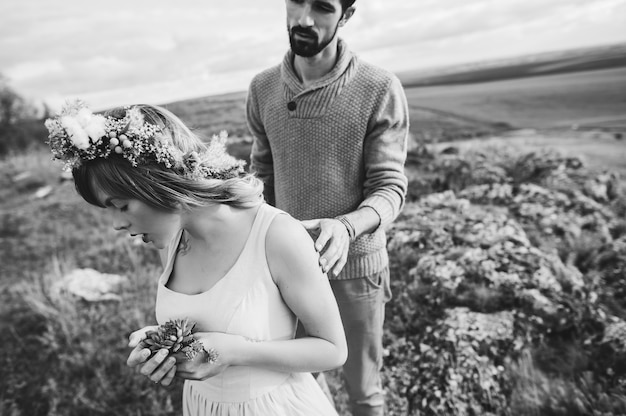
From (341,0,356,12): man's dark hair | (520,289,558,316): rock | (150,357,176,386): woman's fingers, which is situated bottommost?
(520,289,558,316): rock

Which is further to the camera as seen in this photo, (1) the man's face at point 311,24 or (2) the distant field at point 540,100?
(2) the distant field at point 540,100

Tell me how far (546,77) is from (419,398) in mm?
6667

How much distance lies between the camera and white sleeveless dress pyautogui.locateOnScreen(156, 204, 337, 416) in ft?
4.95

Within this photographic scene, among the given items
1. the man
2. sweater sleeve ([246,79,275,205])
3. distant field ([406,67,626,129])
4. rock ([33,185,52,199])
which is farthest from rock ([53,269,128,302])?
distant field ([406,67,626,129])

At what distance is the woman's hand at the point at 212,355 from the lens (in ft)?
A: 4.54

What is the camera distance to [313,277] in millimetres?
1477

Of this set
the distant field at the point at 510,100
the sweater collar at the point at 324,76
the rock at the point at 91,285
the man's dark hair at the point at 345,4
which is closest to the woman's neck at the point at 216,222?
the sweater collar at the point at 324,76

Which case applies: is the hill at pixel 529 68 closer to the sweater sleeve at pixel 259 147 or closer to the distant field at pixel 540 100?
the distant field at pixel 540 100

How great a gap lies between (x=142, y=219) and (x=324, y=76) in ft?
3.53

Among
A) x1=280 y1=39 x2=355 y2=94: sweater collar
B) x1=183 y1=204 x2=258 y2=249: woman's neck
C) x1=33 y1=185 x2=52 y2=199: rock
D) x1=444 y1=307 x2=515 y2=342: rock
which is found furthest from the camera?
x1=33 y1=185 x2=52 y2=199: rock

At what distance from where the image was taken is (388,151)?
2027 mm

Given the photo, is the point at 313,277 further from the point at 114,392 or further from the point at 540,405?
the point at 114,392

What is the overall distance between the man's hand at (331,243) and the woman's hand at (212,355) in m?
0.38

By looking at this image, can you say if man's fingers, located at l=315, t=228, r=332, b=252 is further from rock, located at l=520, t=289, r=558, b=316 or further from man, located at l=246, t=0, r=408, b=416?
rock, located at l=520, t=289, r=558, b=316
